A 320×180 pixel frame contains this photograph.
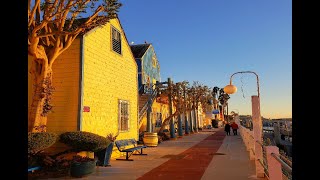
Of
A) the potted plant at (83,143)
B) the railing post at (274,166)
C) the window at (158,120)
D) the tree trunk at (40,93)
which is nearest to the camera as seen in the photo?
the railing post at (274,166)

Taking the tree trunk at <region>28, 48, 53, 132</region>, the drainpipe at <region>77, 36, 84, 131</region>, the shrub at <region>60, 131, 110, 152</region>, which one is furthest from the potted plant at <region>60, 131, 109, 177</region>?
the tree trunk at <region>28, 48, 53, 132</region>

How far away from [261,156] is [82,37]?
7712mm

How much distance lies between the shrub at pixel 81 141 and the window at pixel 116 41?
18.3 feet

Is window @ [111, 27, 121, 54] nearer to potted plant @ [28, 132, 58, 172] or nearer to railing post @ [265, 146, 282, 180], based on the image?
potted plant @ [28, 132, 58, 172]

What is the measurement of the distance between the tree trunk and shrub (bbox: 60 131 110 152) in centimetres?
85

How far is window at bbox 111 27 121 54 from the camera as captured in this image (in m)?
14.6

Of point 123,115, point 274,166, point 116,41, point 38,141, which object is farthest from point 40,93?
point 274,166

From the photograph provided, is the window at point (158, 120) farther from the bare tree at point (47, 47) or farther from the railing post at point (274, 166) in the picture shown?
the railing post at point (274, 166)

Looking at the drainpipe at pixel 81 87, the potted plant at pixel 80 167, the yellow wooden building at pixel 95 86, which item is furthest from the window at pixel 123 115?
the potted plant at pixel 80 167

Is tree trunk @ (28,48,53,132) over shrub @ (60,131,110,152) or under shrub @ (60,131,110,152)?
over

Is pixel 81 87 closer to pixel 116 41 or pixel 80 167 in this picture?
pixel 80 167

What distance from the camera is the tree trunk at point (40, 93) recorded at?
9888 mm
